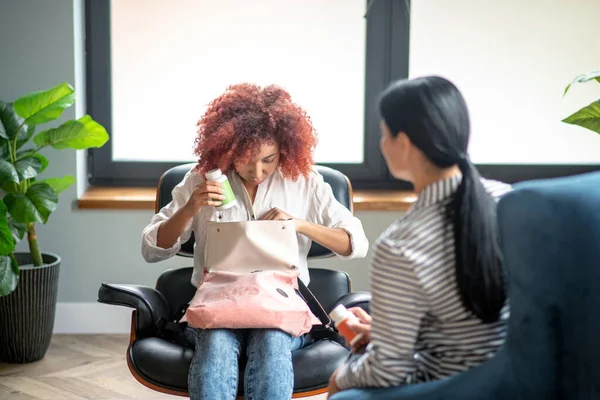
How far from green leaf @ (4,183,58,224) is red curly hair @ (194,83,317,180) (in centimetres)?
85

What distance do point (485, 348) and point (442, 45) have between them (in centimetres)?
230

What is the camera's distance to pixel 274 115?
237 centimetres

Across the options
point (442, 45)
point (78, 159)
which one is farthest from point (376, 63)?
point (78, 159)

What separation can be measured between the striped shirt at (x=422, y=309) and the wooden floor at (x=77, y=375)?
1539 millimetres

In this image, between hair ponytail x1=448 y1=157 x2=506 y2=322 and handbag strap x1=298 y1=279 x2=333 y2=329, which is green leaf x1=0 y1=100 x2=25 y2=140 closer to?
handbag strap x1=298 y1=279 x2=333 y2=329

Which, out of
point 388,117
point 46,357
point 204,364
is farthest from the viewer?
point 46,357

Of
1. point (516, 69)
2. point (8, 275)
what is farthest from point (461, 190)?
point (516, 69)

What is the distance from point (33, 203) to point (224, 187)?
1.08 meters

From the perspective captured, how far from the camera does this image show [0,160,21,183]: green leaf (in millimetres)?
2900

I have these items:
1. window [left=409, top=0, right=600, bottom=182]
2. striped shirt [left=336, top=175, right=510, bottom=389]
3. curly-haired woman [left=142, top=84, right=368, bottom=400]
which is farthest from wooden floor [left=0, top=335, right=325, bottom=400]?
striped shirt [left=336, top=175, right=510, bottom=389]

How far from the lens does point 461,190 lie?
4.86 feet

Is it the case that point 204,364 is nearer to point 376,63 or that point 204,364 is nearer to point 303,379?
point 303,379

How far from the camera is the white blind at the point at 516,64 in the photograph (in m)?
3.57

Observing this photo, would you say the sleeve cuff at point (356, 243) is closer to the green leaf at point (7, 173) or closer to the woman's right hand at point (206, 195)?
the woman's right hand at point (206, 195)
